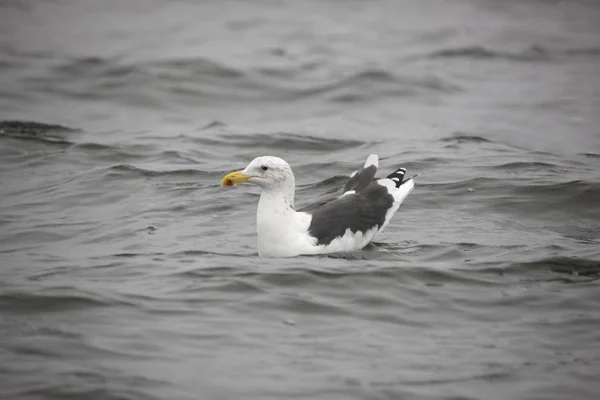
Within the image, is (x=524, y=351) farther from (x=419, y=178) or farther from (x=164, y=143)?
(x=164, y=143)

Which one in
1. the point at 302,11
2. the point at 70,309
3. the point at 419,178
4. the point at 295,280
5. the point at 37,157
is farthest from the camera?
the point at 302,11

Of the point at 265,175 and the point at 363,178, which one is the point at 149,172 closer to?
the point at 363,178

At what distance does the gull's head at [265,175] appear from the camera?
31.0 feet

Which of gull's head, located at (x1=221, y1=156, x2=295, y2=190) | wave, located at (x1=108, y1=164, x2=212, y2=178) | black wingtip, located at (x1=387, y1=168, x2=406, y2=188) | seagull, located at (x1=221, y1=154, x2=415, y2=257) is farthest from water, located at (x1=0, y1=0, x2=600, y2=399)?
gull's head, located at (x1=221, y1=156, x2=295, y2=190)

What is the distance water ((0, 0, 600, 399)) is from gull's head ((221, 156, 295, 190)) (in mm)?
753

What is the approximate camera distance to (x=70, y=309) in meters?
8.00

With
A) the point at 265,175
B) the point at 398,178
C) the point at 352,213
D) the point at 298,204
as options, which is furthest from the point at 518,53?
the point at 265,175

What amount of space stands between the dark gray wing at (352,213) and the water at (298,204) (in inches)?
10.9

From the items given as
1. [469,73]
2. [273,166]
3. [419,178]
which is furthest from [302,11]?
[273,166]

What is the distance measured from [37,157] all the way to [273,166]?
533 cm

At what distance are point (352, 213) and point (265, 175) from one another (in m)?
0.99

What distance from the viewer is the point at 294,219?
945 centimetres

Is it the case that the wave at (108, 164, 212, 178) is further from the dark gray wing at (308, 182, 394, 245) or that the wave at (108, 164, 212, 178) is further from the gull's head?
the gull's head

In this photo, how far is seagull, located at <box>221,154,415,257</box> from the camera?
30.6 feet
